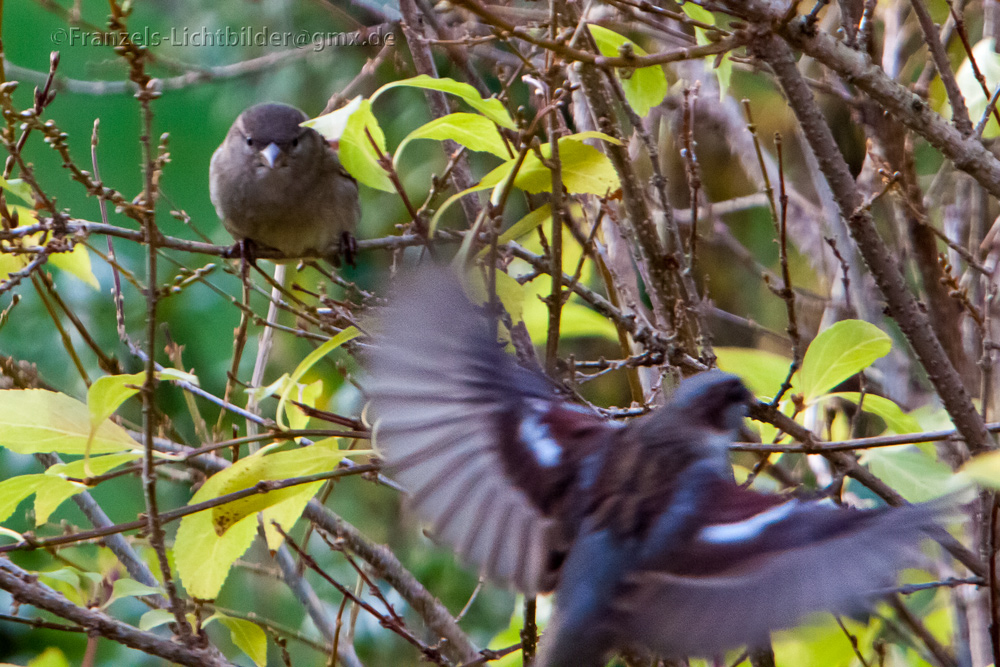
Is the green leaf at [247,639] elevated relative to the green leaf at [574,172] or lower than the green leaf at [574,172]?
lower

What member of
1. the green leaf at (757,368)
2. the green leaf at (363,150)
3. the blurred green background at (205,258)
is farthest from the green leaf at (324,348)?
the blurred green background at (205,258)

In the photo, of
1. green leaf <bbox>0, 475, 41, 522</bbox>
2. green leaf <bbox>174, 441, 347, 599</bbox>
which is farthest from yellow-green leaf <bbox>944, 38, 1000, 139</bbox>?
green leaf <bbox>0, 475, 41, 522</bbox>

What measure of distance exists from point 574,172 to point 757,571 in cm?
82

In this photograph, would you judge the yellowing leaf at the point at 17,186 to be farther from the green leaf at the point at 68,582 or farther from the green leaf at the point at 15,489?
the green leaf at the point at 68,582

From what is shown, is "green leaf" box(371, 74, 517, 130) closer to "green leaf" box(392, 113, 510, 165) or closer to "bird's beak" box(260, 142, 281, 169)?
"green leaf" box(392, 113, 510, 165)

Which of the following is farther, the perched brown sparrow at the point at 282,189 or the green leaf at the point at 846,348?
the perched brown sparrow at the point at 282,189

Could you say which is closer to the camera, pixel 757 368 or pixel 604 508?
pixel 604 508

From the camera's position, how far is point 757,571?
139 cm

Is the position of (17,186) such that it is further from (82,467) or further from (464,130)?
(464,130)

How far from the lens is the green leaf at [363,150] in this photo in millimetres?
1726

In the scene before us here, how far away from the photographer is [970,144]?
191 cm

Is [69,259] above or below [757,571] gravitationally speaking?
above

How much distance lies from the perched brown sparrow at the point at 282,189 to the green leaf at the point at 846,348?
6.01 feet

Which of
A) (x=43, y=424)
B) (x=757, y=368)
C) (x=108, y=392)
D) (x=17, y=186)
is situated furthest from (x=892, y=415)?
(x=17, y=186)
